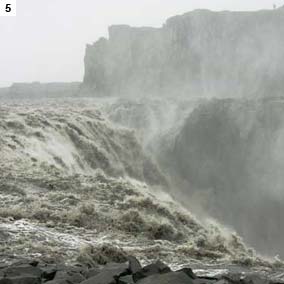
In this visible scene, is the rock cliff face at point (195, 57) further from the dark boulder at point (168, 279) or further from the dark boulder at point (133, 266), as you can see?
the dark boulder at point (168, 279)

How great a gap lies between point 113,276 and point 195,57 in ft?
239

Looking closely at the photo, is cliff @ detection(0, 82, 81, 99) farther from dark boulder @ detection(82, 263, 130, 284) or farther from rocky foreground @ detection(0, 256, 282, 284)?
dark boulder @ detection(82, 263, 130, 284)

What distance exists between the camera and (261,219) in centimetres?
3944

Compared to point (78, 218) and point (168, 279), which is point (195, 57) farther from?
point (168, 279)

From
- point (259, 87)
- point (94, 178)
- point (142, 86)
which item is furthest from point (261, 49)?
point (94, 178)

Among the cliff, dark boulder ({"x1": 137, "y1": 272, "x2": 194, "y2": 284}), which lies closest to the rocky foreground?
dark boulder ({"x1": 137, "y1": 272, "x2": 194, "y2": 284})

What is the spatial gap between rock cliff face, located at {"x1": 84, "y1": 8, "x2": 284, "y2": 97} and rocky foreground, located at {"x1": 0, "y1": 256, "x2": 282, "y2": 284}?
6312cm

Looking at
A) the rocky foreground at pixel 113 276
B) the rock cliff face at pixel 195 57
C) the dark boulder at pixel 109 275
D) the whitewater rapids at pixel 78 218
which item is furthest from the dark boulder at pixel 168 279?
the rock cliff face at pixel 195 57

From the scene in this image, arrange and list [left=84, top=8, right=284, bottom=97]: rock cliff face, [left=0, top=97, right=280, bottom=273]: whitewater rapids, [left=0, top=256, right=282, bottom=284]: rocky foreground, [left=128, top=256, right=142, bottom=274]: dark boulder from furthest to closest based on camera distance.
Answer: [left=84, top=8, right=284, bottom=97]: rock cliff face
[left=0, top=97, right=280, bottom=273]: whitewater rapids
[left=128, top=256, right=142, bottom=274]: dark boulder
[left=0, top=256, right=282, bottom=284]: rocky foreground

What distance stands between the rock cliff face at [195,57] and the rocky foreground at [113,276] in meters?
63.1

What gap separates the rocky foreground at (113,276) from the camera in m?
6.16

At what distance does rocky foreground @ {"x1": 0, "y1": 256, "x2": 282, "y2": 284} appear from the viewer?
6164 mm

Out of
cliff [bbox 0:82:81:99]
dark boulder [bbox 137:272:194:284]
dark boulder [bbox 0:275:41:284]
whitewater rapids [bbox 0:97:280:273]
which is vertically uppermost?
dark boulder [bbox 137:272:194:284]

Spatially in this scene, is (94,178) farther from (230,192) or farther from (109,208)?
(230,192)
